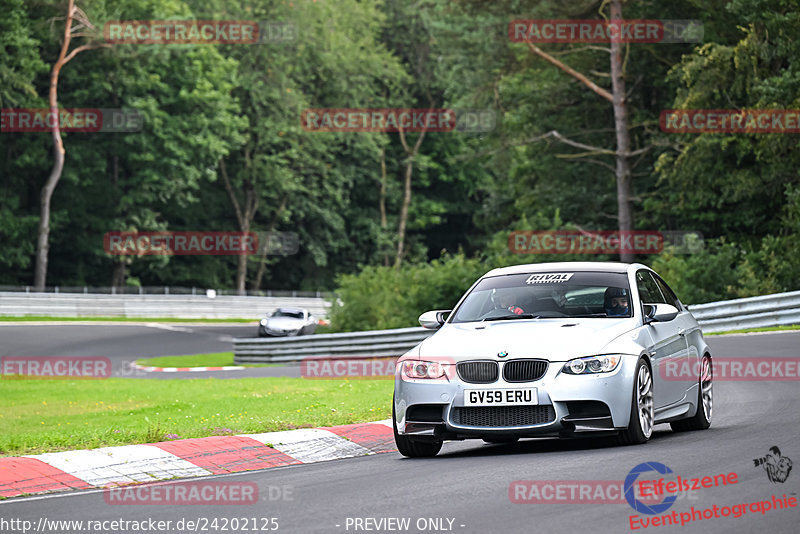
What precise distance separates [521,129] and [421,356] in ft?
114

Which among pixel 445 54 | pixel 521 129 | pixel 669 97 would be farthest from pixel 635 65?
pixel 445 54

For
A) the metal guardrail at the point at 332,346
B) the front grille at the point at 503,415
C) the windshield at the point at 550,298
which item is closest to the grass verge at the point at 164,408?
the windshield at the point at 550,298

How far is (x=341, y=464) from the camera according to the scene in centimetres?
999

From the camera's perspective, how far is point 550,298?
10930 mm

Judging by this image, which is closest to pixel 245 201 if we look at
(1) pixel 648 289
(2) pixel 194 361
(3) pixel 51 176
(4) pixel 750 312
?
(3) pixel 51 176

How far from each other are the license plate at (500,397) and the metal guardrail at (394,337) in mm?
16457

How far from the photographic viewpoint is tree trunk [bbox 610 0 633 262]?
1548 inches

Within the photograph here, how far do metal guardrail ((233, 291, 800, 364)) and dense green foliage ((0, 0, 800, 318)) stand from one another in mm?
2898

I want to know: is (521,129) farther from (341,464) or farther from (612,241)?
(341,464)

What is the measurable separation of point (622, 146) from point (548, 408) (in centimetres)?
3117

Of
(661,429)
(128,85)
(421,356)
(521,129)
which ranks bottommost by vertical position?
(661,429)

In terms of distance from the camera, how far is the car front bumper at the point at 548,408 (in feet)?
31.3

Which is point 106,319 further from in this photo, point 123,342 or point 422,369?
point 422,369

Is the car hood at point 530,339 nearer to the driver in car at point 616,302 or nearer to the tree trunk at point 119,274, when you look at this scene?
the driver in car at point 616,302
